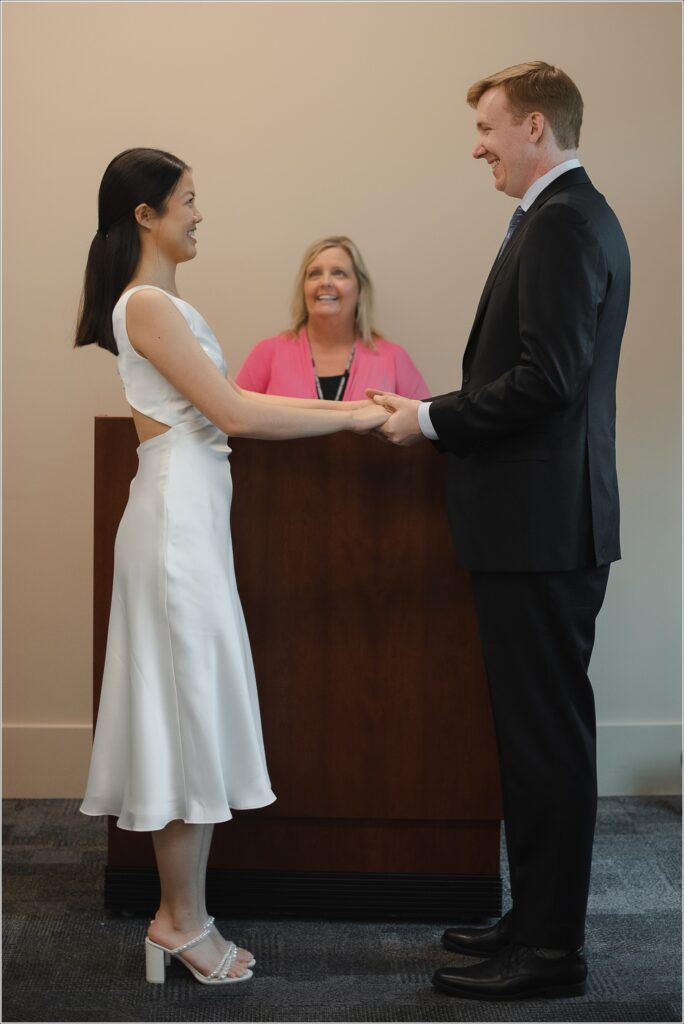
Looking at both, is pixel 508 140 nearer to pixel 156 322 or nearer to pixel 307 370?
pixel 156 322

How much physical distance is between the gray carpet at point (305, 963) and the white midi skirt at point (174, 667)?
1.25ft

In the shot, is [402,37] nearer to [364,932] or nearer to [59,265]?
[59,265]

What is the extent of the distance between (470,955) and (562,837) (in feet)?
1.46

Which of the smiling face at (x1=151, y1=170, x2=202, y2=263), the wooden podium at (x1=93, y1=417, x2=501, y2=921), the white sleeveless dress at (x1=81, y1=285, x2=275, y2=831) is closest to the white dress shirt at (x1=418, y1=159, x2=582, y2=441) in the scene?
the wooden podium at (x1=93, y1=417, x2=501, y2=921)

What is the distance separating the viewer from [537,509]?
7.86 feet

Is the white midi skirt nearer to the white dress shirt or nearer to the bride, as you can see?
the bride

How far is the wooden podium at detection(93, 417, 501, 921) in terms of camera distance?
284cm

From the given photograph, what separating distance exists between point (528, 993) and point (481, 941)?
0.22 meters

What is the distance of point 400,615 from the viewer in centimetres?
286

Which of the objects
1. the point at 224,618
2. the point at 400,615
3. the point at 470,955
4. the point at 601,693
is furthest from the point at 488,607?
the point at 601,693

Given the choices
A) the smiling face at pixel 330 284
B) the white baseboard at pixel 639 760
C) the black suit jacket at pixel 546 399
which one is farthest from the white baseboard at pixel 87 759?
the black suit jacket at pixel 546 399

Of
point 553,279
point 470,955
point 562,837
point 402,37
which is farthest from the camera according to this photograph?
point 402,37

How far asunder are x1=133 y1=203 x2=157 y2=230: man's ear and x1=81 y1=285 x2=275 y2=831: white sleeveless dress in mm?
175

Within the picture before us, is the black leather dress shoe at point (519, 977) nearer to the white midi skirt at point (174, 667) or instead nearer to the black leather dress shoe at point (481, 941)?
the black leather dress shoe at point (481, 941)
